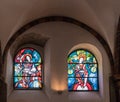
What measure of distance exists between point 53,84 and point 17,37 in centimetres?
197

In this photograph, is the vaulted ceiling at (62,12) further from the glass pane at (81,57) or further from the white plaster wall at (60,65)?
the glass pane at (81,57)

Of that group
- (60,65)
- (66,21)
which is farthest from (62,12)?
(60,65)

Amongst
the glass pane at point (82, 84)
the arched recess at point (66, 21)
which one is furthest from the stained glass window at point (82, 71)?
the arched recess at point (66, 21)

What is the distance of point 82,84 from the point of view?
1118 centimetres

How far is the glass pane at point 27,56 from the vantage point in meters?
11.5

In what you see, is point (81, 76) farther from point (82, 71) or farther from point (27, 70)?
point (27, 70)

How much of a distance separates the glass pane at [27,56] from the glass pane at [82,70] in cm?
126

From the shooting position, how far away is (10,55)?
36.2 ft

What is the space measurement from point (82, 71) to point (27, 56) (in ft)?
6.75

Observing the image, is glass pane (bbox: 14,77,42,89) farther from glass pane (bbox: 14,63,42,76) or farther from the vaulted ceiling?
the vaulted ceiling

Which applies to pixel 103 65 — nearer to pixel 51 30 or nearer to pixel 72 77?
pixel 72 77

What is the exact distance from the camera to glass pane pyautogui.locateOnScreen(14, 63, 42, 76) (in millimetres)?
11375

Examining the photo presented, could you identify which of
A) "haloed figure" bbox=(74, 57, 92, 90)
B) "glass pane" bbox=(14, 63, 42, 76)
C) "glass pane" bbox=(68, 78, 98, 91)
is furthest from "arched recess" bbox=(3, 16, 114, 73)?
"glass pane" bbox=(14, 63, 42, 76)

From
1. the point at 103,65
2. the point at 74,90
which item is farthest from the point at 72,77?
the point at 103,65
